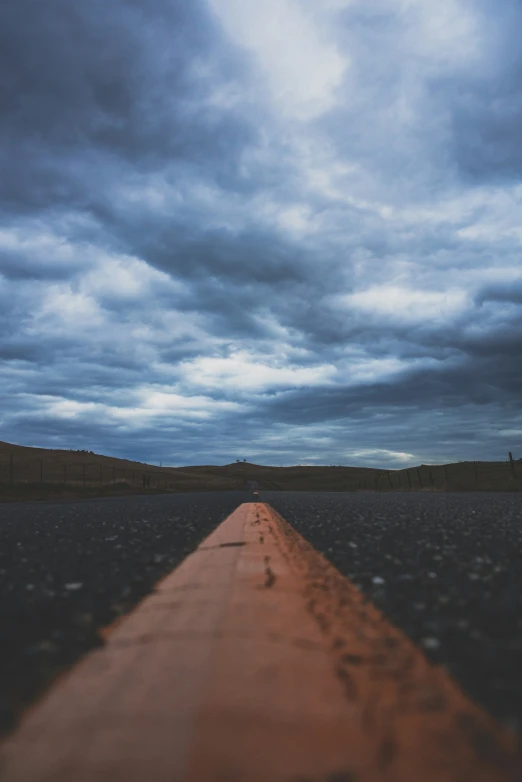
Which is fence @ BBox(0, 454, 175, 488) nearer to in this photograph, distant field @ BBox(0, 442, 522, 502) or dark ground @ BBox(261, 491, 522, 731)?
distant field @ BBox(0, 442, 522, 502)

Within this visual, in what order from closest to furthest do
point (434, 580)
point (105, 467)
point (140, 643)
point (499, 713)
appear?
point (499, 713), point (140, 643), point (434, 580), point (105, 467)

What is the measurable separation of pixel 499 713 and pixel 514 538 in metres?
4.20

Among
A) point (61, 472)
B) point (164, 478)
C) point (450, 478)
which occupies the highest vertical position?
point (61, 472)

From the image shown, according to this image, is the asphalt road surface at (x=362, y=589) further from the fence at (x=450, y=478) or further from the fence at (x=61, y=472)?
the fence at (x=61, y=472)

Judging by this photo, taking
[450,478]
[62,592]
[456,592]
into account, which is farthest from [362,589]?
[450,478]

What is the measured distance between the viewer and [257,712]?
119cm

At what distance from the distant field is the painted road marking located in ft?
87.1

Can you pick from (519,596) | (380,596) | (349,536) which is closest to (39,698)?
(380,596)

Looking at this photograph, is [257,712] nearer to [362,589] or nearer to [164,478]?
[362,589]

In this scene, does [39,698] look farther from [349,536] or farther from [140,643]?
[349,536]

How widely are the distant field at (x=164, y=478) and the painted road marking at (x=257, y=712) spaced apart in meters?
26.5

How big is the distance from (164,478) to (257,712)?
97891 mm

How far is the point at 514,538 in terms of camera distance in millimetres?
4973

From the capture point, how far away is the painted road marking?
0.97 metres
